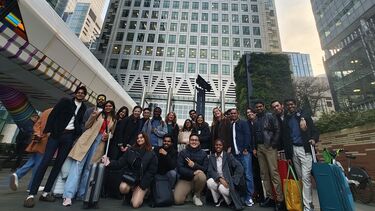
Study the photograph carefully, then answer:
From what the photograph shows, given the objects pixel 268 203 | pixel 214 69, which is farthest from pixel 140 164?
pixel 214 69

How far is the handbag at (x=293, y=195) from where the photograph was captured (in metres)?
3.44

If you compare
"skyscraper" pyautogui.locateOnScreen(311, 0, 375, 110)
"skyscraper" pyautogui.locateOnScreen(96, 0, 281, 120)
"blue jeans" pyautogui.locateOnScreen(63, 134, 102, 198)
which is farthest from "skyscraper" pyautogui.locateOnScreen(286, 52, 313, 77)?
"blue jeans" pyautogui.locateOnScreen(63, 134, 102, 198)

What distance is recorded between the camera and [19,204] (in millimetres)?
3039

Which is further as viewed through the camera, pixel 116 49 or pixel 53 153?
pixel 116 49

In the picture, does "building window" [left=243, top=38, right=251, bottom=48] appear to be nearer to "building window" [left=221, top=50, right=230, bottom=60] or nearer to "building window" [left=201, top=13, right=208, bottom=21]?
"building window" [left=221, top=50, right=230, bottom=60]

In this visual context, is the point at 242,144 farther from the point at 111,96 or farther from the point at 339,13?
the point at 339,13

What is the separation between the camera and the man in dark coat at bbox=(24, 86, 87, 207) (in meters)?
3.32

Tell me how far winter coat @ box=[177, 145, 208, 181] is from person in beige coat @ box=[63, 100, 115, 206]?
5.46 ft

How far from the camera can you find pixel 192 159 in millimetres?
4281

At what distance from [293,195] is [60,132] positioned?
4.33 m

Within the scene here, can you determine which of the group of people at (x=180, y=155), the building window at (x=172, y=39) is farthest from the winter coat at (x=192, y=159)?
the building window at (x=172, y=39)

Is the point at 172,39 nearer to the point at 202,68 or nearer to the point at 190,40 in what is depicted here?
the point at 190,40

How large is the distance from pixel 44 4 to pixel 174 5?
128 ft

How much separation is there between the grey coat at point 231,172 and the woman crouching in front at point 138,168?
3.93ft
